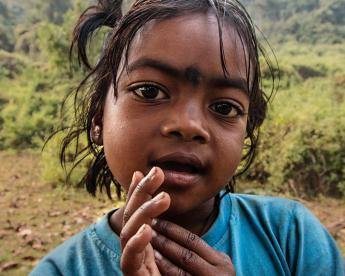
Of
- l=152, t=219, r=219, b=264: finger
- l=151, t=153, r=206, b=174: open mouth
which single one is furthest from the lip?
l=152, t=219, r=219, b=264: finger

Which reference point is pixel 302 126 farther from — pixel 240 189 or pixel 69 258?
pixel 69 258

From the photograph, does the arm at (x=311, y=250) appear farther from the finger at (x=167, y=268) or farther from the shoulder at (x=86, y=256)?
the shoulder at (x=86, y=256)

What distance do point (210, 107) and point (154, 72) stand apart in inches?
6.4

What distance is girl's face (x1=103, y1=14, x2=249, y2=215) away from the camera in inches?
40.6

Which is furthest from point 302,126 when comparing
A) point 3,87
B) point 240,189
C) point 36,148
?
point 3,87

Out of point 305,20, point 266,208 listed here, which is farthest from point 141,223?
point 305,20

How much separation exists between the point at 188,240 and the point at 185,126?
0.88ft

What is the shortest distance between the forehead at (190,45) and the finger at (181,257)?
413 mm

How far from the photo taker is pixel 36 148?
8.26 metres

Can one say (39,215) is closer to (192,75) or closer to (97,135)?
(97,135)

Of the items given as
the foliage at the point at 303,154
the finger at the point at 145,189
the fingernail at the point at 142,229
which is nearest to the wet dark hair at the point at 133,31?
the finger at the point at 145,189

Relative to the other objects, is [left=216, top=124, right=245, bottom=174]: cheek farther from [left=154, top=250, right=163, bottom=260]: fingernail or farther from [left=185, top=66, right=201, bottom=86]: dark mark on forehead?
[left=154, top=250, right=163, bottom=260]: fingernail

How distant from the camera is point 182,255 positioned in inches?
39.7

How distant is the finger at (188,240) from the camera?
3.38 feet
